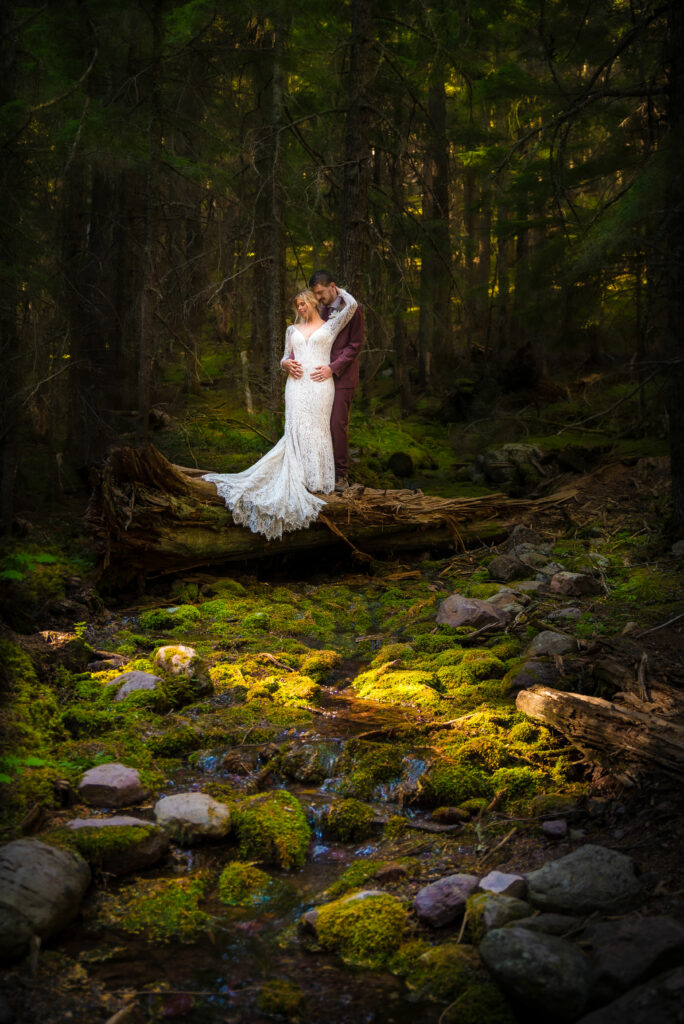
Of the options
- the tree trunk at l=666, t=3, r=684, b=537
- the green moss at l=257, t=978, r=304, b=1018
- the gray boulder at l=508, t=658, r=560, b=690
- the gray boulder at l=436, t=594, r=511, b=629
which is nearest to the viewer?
the green moss at l=257, t=978, r=304, b=1018

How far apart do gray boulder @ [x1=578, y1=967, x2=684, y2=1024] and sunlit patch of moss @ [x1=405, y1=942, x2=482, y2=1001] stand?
538 mm

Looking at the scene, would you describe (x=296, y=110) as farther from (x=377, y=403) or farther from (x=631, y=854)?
(x=631, y=854)

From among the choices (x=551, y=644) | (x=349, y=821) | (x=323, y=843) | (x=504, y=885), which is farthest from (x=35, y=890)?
(x=551, y=644)

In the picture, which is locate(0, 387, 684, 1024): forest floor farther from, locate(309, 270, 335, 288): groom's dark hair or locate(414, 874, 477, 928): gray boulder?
locate(309, 270, 335, 288): groom's dark hair

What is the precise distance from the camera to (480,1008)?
2869 mm

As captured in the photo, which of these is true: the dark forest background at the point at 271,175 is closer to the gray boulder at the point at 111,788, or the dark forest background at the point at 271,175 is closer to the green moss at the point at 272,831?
the gray boulder at the point at 111,788

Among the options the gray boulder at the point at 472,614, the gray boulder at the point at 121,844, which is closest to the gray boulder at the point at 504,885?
the gray boulder at the point at 121,844

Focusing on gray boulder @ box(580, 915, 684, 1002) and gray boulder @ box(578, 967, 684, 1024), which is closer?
gray boulder @ box(578, 967, 684, 1024)

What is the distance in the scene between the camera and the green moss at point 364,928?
3.24m

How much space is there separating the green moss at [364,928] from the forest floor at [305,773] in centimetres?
1

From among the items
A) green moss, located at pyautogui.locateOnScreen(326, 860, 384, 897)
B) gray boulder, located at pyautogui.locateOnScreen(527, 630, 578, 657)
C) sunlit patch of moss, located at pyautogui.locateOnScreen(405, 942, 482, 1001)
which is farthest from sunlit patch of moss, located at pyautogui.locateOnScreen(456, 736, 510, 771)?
sunlit patch of moss, located at pyautogui.locateOnScreen(405, 942, 482, 1001)

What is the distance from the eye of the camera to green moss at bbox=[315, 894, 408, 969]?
10.6ft

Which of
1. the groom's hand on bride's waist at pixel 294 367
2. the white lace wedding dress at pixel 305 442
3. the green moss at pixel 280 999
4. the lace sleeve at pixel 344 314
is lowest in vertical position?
the green moss at pixel 280 999

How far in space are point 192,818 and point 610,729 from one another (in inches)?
90.7
